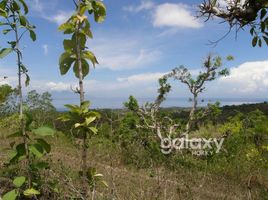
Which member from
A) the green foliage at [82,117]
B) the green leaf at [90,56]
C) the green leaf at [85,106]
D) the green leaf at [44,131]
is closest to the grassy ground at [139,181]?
the green leaf at [44,131]

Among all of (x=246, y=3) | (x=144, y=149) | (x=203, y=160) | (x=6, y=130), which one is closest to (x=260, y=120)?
(x=203, y=160)

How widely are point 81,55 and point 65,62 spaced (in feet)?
0.41

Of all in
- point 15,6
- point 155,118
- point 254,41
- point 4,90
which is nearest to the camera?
point 254,41

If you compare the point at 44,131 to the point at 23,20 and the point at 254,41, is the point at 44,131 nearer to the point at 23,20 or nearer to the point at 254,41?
the point at 23,20

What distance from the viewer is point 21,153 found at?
3.41 meters

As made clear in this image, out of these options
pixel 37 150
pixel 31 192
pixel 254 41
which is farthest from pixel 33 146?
pixel 254 41

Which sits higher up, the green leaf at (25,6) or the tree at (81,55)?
the green leaf at (25,6)

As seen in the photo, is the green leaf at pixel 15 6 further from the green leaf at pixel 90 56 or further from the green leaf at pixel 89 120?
the green leaf at pixel 89 120

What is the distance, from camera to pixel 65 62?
113 inches

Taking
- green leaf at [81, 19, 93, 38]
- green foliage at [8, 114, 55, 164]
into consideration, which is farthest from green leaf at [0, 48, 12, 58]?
green leaf at [81, 19, 93, 38]

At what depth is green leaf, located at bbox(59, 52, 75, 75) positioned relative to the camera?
2.84 meters

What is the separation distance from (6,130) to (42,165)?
747cm

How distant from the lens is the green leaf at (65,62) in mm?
2844

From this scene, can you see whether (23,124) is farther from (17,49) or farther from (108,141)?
(108,141)
